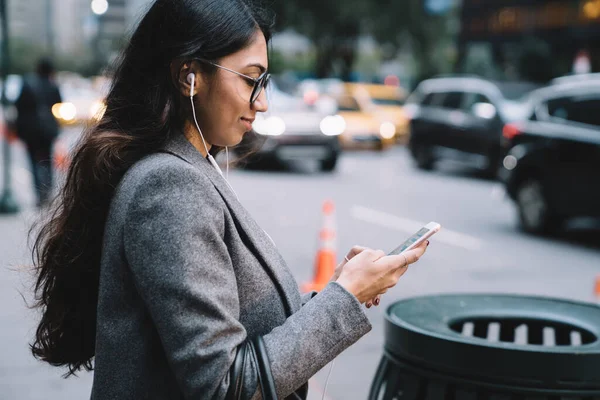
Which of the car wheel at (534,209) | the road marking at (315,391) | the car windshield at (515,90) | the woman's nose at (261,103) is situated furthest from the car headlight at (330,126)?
the woman's nose at (261,103)

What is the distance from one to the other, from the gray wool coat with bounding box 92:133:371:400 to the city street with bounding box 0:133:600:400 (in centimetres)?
60

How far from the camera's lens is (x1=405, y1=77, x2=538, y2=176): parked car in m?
16.0

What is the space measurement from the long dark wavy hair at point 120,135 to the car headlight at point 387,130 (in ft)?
66.9

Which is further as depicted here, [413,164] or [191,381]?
[413,164]

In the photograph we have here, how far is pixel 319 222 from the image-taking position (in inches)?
420

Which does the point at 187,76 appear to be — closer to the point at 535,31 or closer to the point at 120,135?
the point at 120,135

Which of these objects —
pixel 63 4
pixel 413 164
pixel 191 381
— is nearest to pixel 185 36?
pixel 191 381

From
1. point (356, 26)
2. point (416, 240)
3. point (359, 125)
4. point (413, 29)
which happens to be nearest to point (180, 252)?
point (416, 240)

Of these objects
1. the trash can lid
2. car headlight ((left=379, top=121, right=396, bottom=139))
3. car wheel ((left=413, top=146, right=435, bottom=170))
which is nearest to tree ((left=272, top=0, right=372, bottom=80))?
car headlight ((left=379, top=121, right=396, bottom=139))

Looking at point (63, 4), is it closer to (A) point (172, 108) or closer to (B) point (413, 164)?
(B) point (413, 164)

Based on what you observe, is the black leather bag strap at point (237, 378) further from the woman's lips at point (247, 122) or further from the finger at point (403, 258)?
the woman's lips at point (247, 122)

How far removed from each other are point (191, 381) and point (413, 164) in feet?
56.8

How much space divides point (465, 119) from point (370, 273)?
15127 mm

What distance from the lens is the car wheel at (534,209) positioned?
394 inches
